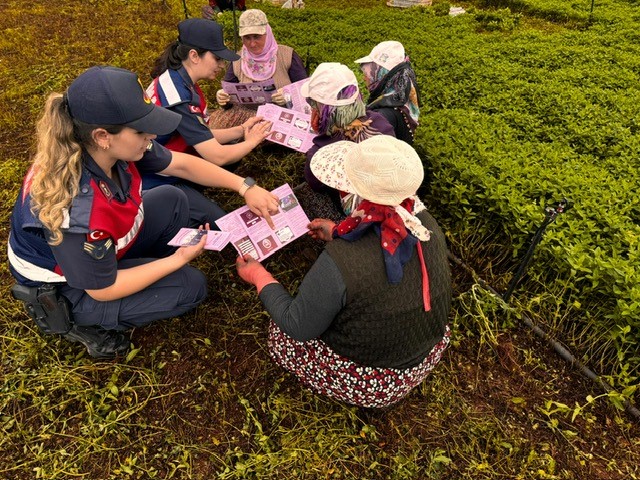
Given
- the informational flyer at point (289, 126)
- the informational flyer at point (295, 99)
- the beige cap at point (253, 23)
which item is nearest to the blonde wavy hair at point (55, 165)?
the informational flyer at point (289, 126)

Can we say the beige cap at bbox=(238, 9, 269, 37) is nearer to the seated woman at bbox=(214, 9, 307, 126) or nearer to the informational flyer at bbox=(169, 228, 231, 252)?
the seated woman at bbox=(214, 9, 307, 126)

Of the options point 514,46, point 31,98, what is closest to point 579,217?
point 514,46

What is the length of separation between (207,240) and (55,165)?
93 centimetres

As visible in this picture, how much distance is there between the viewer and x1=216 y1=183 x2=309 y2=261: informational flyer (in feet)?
9.14

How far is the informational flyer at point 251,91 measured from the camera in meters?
4.00

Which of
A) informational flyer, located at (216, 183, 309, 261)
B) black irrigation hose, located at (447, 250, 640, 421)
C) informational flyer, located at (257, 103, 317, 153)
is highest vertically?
informational flyer, located at (257, 103, 317, 153)

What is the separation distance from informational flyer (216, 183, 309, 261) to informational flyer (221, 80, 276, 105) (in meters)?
1.59

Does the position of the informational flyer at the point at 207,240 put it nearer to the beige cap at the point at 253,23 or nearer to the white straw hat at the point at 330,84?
the white straw hat at the point at 330,84

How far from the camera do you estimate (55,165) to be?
73.9 inches

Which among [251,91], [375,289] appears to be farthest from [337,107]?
[251,91]

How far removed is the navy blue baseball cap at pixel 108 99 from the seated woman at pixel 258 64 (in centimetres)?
221

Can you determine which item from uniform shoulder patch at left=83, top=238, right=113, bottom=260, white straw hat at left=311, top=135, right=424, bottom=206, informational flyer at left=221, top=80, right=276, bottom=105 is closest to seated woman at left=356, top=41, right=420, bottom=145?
A: informational flyer at left=221, top=80, right=276, bottom=105

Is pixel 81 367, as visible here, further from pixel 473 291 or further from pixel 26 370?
pixel 473 291

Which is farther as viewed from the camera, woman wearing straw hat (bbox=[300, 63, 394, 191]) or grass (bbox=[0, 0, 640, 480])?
woman wearing straw hat (bbox=[300, 63, 394, 191])
